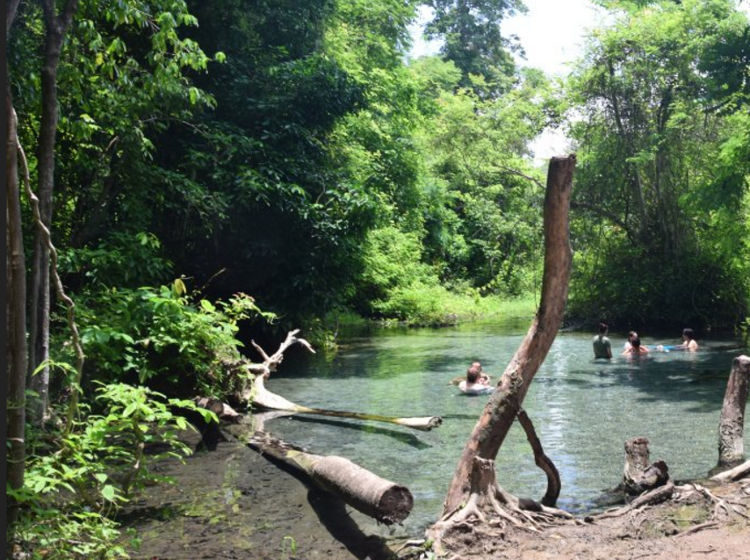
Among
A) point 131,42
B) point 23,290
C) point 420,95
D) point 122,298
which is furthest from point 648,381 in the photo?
point 420,95

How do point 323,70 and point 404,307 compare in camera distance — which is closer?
point 323,70

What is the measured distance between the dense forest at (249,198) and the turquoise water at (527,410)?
6.58 feet

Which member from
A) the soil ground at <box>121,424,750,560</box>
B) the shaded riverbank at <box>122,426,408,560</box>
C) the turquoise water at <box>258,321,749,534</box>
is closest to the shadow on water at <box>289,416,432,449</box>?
the turquoise water at <box>258,321,749,534</box>

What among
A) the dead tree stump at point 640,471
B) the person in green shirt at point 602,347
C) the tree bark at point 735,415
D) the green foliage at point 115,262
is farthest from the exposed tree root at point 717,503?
the person in green shirt at point 602,347

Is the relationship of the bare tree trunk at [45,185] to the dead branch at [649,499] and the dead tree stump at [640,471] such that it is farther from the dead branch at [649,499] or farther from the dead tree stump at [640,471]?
the dead tree stump at [640,471]

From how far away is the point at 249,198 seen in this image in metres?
16.5

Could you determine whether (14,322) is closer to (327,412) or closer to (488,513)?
(488,513)

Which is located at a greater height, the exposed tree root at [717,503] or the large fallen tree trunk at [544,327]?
the large fallen tree trunk at [544,327]

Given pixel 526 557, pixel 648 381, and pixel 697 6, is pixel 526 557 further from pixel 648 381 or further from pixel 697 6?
pixel 697 6

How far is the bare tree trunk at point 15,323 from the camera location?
441 cm

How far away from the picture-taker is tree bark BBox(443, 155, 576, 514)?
705cm

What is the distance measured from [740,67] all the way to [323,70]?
29.4ft

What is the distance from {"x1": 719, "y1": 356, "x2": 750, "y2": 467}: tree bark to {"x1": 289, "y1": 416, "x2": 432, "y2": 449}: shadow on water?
3576 millimetres

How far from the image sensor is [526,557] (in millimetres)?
5801
